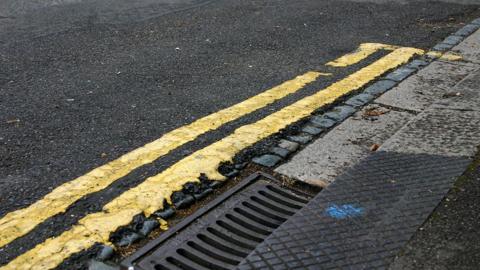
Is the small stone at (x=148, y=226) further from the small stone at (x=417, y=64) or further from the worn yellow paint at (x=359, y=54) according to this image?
the small stone at (x=417, y=64)

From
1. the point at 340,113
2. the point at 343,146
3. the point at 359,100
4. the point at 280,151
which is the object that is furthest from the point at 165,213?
the point at 359,100

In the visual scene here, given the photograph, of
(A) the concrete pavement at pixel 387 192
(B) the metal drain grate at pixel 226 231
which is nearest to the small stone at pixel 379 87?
(A) the concrete pavement at pixel 387 192

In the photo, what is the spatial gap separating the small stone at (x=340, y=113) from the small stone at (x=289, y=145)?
0.45 m

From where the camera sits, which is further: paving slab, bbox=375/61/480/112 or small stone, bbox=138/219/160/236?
paving slab, bbox=375/61/480/112

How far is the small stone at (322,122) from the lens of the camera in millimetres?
3314

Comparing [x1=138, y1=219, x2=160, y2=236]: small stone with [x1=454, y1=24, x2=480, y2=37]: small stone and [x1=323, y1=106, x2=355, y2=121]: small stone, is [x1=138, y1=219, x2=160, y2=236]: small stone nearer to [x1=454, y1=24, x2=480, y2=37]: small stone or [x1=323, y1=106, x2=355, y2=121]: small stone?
[x1=323, y1=106, x2=355, y2=121]: small stone

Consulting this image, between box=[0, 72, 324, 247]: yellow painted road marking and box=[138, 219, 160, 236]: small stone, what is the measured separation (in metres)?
0.39

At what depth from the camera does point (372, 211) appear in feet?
7.63

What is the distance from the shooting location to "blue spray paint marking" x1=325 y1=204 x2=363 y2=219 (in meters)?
2.30

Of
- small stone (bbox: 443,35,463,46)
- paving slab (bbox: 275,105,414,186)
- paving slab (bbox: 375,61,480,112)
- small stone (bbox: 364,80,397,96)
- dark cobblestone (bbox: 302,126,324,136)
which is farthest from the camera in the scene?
small stone (bbox: 443,35,463,46)

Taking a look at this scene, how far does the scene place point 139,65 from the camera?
4.36 meters

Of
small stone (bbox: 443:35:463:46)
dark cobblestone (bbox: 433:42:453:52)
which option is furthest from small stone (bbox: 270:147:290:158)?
small stone (bbox: 443:35:463:46)

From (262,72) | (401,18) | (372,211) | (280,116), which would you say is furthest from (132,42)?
(372,211)

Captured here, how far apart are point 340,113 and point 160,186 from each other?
1.35 meters
